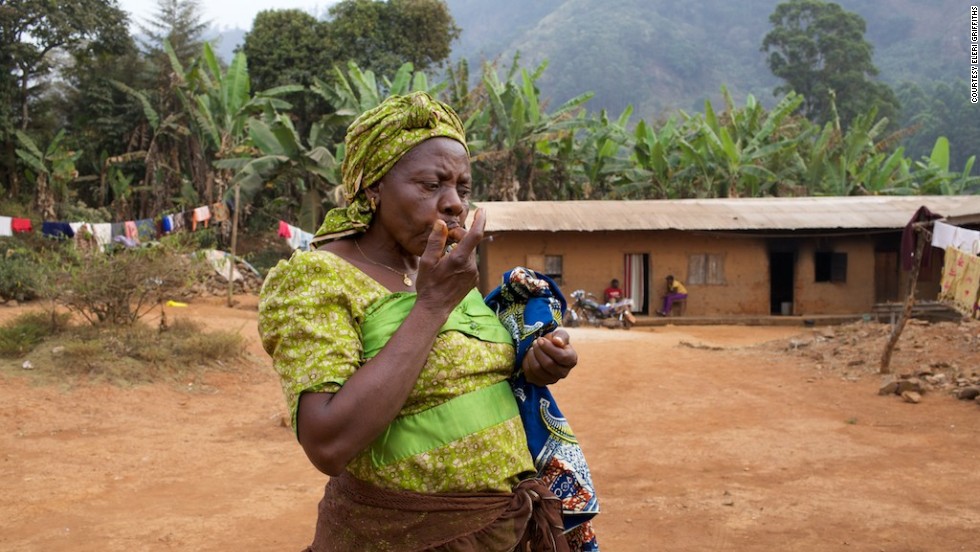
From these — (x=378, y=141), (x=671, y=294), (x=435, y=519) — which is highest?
(x=378, y=141)

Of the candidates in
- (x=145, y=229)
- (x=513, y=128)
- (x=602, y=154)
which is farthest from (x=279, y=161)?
(x=602, y=154)

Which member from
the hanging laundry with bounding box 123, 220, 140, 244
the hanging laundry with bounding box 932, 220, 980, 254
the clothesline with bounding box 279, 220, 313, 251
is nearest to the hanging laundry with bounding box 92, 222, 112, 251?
the hanging laundry with bounding box 123, 220, 140, 244

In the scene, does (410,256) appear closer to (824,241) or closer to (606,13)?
(824,241)

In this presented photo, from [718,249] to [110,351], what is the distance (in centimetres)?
1349

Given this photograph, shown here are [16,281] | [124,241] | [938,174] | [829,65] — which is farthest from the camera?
[829,65]

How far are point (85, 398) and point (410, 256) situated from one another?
Result: 765 cm

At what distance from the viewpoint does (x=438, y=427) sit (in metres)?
1.55

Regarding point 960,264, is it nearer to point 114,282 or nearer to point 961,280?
point 961,280

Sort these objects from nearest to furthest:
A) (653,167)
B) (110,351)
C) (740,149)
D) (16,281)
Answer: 1. (110,351)
2. (16,281)
3. (740,149)
4. (653,167)

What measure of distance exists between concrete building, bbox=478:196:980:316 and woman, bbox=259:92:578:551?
51.6 ft

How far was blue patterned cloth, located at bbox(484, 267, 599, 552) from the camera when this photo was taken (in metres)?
1.73

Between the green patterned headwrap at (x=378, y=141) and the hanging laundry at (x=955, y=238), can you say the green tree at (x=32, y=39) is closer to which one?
the hanging laundry at (x=955, y=238)

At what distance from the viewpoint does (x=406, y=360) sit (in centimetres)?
143

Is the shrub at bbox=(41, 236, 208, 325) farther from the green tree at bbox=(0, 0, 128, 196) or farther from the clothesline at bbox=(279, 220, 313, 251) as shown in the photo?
the green tree at bbox=(0, 0, 128, 196)
